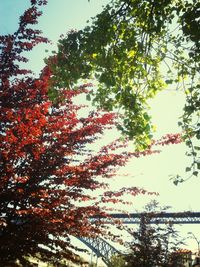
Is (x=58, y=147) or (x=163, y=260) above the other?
(x=58, y=147)

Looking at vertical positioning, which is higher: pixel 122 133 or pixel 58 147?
pixel 122 133

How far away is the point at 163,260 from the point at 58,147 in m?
5.57

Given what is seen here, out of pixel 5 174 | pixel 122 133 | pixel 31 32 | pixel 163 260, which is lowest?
pixel 163 260

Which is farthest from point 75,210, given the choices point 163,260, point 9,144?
point 163,260

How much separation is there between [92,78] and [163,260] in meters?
6.22

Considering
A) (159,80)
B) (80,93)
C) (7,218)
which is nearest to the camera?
(7,218)

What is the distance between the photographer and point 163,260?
9008 mm

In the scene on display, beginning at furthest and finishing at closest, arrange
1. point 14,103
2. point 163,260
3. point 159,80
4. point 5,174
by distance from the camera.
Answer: point 163,260, point 159,80, point 14,103, point 5,174

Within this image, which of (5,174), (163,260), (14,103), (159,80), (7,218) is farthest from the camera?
(163,260)

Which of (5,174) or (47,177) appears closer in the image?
(5,174)

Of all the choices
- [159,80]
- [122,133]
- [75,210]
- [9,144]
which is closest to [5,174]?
[9,144]

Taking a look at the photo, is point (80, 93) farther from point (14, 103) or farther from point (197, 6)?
point (197, 6)

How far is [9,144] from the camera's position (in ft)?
17.9

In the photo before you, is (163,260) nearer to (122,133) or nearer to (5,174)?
(122,133)
